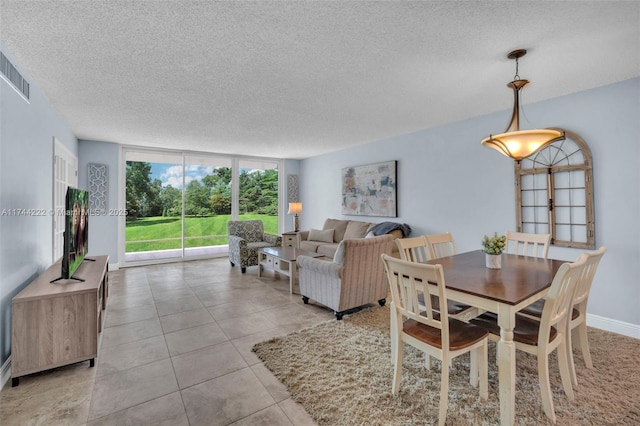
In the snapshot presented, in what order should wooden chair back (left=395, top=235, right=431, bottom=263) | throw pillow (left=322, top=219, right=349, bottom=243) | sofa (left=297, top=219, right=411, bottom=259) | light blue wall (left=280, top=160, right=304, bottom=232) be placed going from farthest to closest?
1. light blue wall (left=280, top=160, right=304, bottom=232)
2. throw pillow (left=322, top=219, right=349, bottom=243)
3. sofa (left=297, top=219, right=411, bottom=259)
4. wooden chair back (left=395, top=235, right=431, bottom=263)

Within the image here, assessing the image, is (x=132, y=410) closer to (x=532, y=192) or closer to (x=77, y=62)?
(x=77, y=62)

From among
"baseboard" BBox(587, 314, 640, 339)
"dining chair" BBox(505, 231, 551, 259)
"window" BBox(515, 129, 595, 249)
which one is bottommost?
"baseboard" BBox(587, 314, 640, 339)

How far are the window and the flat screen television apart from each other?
4780 mm

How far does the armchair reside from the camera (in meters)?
3.11

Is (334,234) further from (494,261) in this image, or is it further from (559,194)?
(494,261)

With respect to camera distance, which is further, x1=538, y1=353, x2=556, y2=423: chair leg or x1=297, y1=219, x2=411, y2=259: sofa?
x1=297, y1=219, x2=411, y2=259: sofa

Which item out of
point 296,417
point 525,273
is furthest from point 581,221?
point 296,417

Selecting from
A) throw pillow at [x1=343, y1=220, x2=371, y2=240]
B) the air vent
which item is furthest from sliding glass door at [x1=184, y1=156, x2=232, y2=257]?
the air vent

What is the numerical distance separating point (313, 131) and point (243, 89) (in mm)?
1953

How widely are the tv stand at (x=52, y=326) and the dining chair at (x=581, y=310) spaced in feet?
11.0

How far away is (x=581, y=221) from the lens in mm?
3150

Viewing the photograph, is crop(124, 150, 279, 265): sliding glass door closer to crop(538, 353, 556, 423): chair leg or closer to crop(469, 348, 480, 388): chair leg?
crop(469, 348, 480, 388): chair leg

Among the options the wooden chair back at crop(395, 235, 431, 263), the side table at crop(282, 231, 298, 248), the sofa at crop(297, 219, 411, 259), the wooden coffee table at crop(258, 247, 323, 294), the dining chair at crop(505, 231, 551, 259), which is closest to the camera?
the wooden chair back at crop(395, 235, 431, 263)

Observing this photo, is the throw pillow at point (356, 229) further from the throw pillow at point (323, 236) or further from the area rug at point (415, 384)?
the area rug at point (415, 384)
